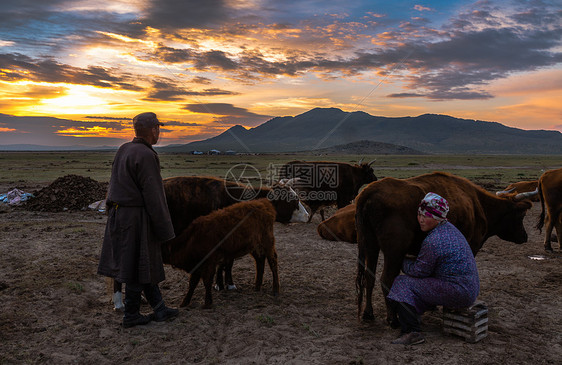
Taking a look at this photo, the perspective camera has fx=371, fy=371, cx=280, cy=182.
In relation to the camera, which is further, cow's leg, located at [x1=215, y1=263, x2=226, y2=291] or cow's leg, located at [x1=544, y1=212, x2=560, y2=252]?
cow's leg, located at [x1=544, y1=212, x2=560, y2=252]

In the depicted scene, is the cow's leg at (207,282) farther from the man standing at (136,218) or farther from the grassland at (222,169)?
the grassland at (222,169)

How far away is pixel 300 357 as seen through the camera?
4703 millimetres

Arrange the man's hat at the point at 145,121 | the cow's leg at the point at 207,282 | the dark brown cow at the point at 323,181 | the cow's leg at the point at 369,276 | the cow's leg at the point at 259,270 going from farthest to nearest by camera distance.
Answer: the dark brown cow at the point at 323,181 < the cow's leg at the point at 259,270 < the cow's leg at the point at 207,282 < the cow's leg at the point at 369,276 < the man's hat at the point at 145,121

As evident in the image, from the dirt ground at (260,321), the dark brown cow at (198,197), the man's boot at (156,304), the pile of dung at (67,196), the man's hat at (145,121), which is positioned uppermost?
the man's hat at (145,121)

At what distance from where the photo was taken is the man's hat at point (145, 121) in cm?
538

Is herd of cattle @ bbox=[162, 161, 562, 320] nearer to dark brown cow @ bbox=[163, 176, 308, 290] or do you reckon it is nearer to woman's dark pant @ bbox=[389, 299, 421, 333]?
dark brown cow @ bbox=[163, 176, 308, 290]

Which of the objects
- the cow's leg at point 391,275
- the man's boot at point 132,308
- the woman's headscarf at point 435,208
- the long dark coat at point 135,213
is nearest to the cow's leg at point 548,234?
the cow's leg at point 391,275

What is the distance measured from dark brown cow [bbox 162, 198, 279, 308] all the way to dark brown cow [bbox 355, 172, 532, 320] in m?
2.04

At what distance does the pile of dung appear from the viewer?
1600 cm

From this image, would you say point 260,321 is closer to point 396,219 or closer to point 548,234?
point 396,219

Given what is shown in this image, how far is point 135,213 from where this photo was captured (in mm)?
5297

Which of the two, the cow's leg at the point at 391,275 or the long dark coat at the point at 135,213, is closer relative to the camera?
the long dark coat at the point at 135,213

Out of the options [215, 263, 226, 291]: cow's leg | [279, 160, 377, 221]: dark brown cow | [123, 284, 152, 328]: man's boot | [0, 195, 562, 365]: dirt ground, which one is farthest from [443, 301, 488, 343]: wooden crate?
[279, 160, 377, 221]: dark brown cow

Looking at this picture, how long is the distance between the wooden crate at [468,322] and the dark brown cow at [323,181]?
9.74 metres
